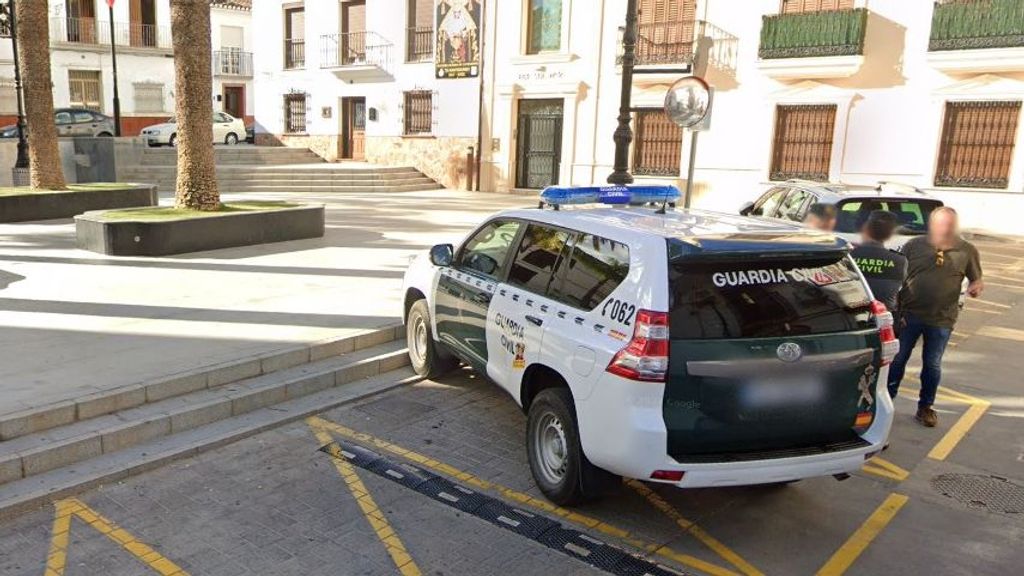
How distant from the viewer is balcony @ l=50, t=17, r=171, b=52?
111ft

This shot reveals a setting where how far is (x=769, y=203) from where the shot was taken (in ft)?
34.0

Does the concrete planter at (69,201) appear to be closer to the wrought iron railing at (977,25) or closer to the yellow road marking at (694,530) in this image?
the yellow road marking at (694,530)

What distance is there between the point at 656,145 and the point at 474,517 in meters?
19.2

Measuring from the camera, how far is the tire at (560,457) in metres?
4.15

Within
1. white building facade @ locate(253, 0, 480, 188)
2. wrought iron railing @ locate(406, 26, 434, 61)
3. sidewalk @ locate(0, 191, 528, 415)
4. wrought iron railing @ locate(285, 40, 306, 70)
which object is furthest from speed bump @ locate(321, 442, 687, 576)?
wrought iron railing @ locate(285, 40, 306, 70)

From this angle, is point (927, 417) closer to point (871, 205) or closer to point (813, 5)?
point (871, 205)

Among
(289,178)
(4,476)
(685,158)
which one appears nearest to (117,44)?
(289,178)

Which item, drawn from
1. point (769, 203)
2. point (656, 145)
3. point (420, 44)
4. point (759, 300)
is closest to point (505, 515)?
point (759, 300)

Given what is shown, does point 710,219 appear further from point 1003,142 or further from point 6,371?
point 1003,142

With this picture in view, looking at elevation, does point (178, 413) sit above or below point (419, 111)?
below

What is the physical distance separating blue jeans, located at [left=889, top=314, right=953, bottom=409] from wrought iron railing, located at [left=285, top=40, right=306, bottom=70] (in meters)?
27.2

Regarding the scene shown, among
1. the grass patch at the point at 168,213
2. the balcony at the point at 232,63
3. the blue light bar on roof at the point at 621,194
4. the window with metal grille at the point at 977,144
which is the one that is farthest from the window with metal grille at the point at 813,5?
the balcony at the point at 232,63

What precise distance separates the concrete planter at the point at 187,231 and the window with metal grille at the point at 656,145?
1240cm

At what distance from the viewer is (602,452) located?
3883 millimetres
